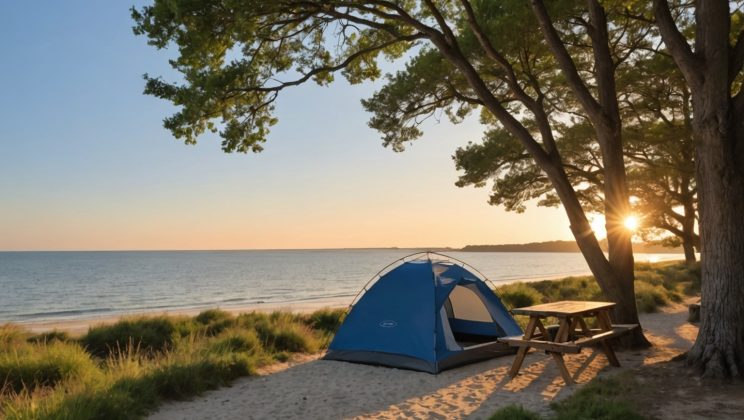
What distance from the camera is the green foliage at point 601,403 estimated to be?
5.06 meters

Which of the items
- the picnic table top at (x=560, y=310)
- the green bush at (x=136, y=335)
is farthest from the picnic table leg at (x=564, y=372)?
the green bush at (x=136, y=335)

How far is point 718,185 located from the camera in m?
6.62

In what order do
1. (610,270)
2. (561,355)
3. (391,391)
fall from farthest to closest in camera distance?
(610,270)
(561,355)
(391,391)

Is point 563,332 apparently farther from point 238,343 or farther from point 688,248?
point 688,248

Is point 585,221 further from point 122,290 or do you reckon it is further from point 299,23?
point 122,290

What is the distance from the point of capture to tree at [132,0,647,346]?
320 inches

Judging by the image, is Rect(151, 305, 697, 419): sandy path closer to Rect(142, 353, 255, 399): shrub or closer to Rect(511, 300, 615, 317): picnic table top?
Rect(142, 353, 255, 399): shrub

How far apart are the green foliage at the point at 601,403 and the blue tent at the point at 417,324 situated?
85.5 inches

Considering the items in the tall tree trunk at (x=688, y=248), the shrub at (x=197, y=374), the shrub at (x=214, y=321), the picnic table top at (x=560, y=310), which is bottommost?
the shrub at (x=214, y=321)

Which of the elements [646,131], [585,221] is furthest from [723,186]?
[646,131]

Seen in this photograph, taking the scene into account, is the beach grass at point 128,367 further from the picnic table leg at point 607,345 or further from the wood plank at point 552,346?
the picnic table leg at point 607,345

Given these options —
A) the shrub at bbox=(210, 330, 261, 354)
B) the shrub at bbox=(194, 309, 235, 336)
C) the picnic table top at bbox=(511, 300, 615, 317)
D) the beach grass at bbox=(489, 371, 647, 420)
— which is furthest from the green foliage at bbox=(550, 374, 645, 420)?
the shrub at bbox=(194, 309, 235, 336)

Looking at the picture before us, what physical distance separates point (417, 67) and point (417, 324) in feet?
18.3

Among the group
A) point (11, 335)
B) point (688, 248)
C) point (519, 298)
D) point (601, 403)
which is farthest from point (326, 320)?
point (688, 248)
